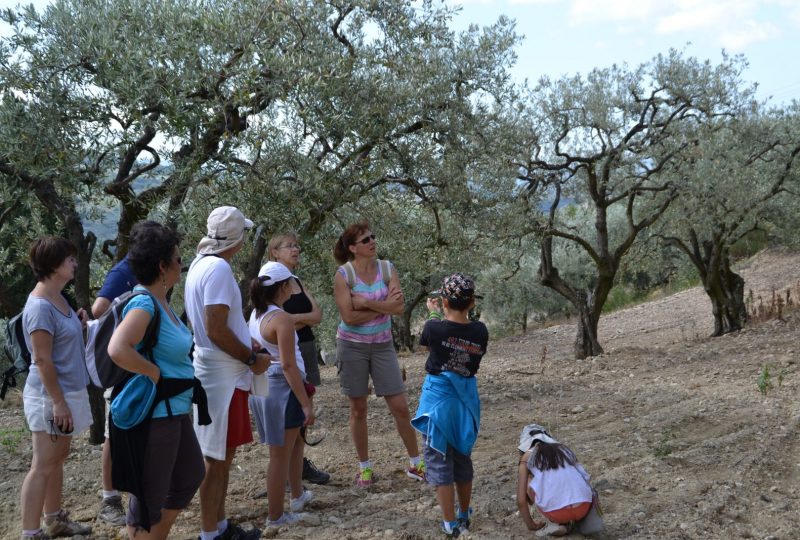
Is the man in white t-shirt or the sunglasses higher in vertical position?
the sunglasses

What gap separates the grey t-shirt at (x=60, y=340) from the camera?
4062 mm

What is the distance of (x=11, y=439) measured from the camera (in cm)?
711

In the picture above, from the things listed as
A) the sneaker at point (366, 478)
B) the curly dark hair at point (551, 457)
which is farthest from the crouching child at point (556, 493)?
the sneaker at point (366, 478)

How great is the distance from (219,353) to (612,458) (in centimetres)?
344

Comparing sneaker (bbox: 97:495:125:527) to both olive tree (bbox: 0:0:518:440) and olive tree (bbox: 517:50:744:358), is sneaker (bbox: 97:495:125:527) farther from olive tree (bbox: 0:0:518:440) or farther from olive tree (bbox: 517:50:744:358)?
olive tree (bbox: 517:50:744:358)

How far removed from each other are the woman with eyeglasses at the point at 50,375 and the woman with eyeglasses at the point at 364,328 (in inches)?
69.2

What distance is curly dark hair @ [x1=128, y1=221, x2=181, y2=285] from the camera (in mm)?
3426

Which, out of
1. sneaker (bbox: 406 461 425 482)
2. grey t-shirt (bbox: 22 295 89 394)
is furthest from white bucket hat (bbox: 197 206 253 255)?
sneaker (bbox: 406 461 425 482)

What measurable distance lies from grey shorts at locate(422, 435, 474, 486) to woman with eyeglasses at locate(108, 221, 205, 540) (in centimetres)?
Answer: 136

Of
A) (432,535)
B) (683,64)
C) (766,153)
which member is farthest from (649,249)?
(432,535)

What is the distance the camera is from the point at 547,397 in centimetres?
896

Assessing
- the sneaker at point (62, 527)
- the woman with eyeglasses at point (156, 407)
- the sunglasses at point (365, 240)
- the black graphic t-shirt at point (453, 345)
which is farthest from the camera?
the sunglasses at point (365, 240)

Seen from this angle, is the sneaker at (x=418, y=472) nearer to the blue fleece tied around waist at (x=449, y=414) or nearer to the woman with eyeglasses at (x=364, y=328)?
the woman with eyeglasses at (x=364, y=328)

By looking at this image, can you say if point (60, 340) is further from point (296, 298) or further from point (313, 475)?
point (313, 475)
